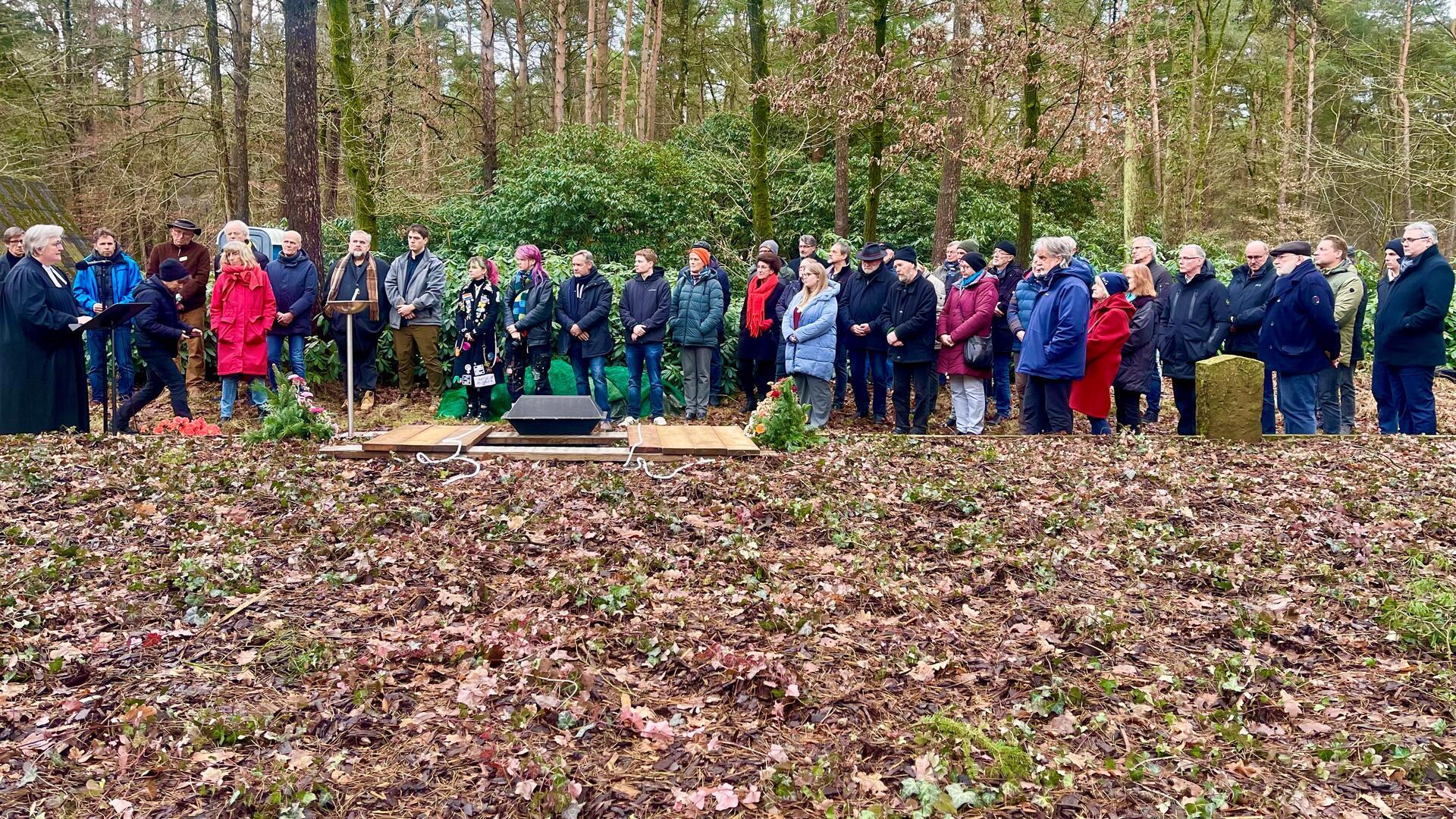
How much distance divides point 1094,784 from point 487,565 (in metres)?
2.81

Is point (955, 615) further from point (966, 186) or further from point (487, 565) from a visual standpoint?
point (966, 186)

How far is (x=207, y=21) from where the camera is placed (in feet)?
57.5

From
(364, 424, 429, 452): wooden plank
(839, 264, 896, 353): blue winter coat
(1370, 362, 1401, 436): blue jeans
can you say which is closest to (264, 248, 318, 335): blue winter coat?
(364, 424, 429, 452): wooden plank

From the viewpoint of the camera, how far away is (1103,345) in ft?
25.2

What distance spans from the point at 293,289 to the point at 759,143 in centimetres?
783

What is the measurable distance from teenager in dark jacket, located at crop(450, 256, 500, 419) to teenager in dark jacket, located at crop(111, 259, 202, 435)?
2457 millimetres

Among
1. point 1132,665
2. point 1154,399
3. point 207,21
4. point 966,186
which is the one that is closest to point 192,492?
point 1132,665

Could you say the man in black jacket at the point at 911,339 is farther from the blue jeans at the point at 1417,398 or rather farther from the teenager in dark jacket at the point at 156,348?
the teenager in dark jacket at the point at 156,348

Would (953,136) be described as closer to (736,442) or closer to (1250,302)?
(1250,302)

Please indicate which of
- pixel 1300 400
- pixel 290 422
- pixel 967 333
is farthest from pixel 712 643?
pixel 1300 400

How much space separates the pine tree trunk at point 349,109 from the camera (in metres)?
13.4

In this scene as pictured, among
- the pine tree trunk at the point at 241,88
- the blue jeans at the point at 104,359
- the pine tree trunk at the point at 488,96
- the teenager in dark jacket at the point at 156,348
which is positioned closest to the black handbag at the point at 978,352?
the teenager in dark jacket at the point at 156,348

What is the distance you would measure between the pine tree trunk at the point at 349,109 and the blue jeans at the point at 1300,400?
1124 cm

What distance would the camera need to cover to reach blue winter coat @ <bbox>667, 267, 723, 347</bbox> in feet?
33.1
